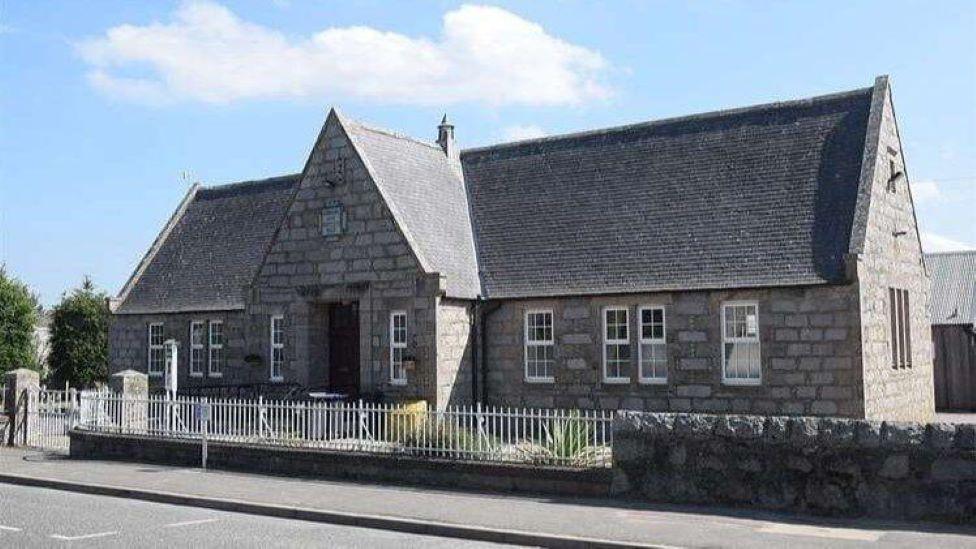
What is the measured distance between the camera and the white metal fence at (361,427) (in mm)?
15234

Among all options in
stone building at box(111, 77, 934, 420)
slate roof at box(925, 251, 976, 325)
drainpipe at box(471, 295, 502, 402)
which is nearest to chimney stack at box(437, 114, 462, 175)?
stone building at box(111, 77, 934, 420)

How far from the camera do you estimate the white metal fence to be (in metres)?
15.2

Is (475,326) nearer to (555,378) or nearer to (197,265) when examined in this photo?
(555,378)

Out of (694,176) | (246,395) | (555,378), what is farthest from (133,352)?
(694,176)

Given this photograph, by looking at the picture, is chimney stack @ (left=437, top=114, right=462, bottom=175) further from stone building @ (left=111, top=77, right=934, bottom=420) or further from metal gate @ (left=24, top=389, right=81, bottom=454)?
metal gate @ (left=24, top=389, right=81, bottom=454)

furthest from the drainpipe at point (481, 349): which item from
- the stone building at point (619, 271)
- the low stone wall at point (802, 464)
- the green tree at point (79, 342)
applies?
the green tree at point (79, 342)

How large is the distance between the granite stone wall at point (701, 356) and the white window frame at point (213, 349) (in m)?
9.79

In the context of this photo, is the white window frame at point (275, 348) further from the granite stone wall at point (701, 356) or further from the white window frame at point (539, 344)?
the white window frame at point (539, 344)

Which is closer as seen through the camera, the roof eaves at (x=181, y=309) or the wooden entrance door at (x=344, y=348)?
the wooden entrance door at (x=344, y=348)

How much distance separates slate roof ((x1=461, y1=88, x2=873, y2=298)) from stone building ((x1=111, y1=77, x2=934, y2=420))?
53 mm

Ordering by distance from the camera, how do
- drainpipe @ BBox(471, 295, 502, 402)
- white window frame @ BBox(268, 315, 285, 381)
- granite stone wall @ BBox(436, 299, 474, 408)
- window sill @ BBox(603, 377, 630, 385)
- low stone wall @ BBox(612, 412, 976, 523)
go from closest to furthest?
low stone wall @ BBox(612, 412, 976, 523) < window sill @ BBox(603, 377, 630, 385) < granite stone wall @ BBox(436, 299, 474, 408) < drainpipe @ BBox(471, 295, 502, 402) < white window frame @ BBox(268, 315, 285, 381)

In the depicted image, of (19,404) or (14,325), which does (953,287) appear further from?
(14,325)

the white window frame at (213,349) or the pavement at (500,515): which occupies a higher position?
the white window frame at (213,349)

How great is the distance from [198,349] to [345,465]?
14.6 metres
